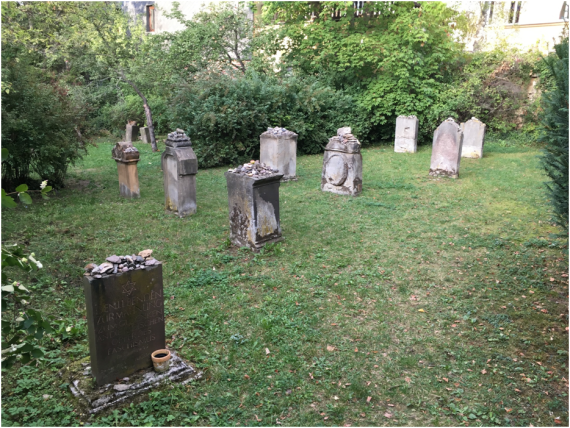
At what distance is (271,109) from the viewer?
15516mm

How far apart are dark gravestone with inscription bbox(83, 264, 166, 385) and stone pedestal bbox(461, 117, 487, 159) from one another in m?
14.4

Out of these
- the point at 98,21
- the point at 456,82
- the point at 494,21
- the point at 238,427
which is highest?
the point at 494,21

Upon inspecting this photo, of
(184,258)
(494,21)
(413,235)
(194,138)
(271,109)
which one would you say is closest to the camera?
(184,258)

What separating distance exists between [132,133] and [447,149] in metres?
14.2

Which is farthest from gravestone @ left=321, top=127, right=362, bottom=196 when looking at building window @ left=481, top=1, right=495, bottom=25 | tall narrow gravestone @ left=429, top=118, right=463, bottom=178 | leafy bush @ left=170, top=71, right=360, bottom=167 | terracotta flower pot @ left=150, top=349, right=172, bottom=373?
building window @ left=481, top=1, right=495, bottom=25

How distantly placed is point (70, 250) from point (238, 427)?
4891mm

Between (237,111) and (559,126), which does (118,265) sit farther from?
(237,111)

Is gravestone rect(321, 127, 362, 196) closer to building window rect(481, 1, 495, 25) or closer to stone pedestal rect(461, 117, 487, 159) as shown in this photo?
stone pedestal rect(461, 117, 487, 159)

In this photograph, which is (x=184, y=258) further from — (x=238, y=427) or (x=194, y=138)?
(x=194, y=138)

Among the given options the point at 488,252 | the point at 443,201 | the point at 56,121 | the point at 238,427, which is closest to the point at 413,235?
the point at 488,252

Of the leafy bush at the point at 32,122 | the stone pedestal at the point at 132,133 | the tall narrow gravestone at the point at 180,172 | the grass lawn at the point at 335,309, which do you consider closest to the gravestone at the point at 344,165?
the grass lawn at the point at 335,309

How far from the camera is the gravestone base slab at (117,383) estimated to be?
3.84 m

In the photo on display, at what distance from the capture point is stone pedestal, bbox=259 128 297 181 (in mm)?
11828

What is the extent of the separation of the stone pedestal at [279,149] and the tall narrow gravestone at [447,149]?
13.7 feet
